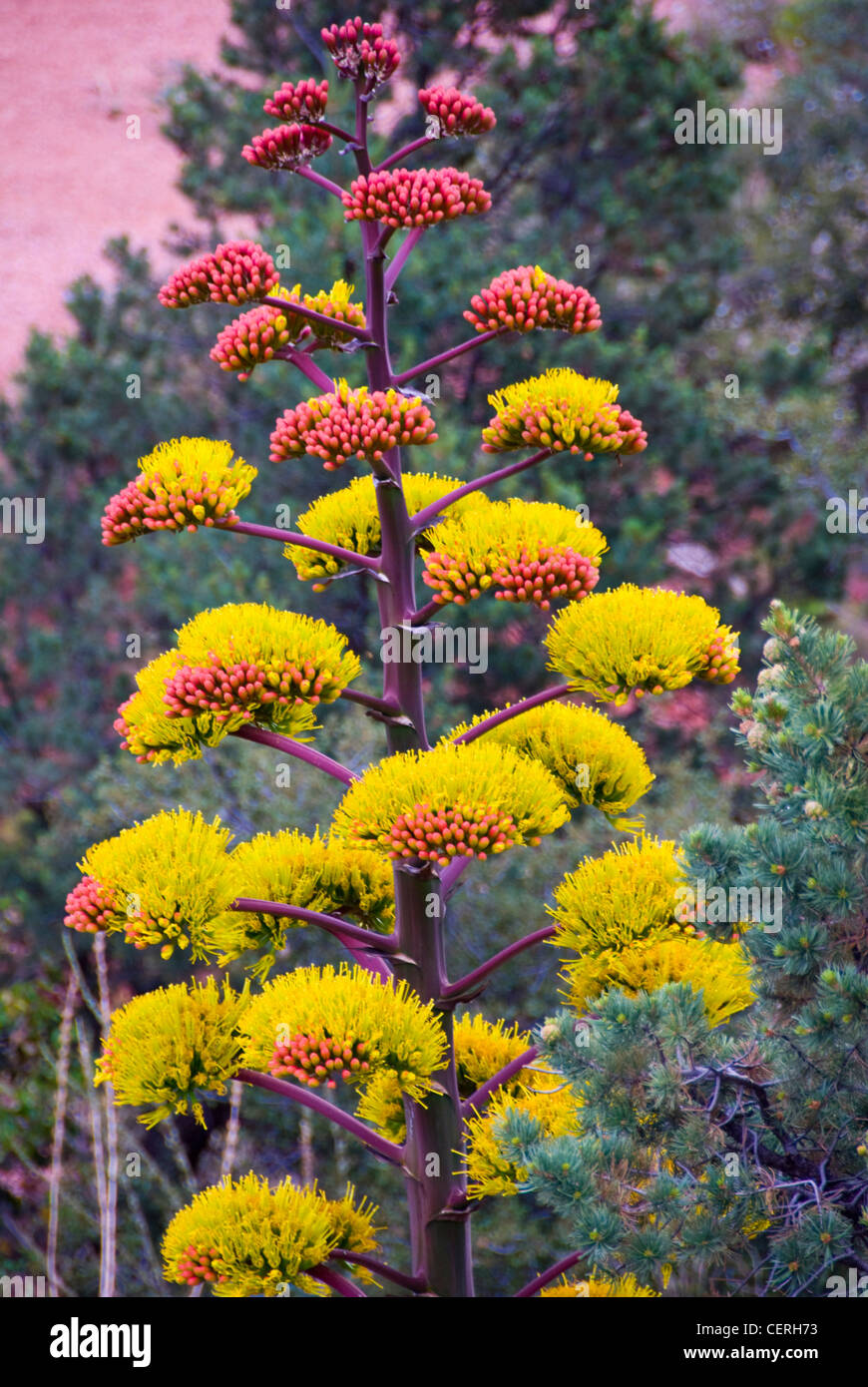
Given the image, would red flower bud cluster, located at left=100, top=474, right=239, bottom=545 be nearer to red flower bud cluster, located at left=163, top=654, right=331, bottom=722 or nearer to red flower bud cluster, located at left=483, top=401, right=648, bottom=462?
red flower bud cluster, located at left=163, top=654, right=331, bottom=722

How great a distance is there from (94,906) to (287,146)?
1.23m

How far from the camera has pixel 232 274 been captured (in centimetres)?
177

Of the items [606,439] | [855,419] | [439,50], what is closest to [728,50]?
[439,50]

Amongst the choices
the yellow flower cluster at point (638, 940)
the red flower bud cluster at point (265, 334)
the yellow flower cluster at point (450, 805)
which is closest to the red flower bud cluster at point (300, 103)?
the red flower bud cluster at point (265, 334)

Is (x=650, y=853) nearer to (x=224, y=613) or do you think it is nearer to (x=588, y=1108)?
(x=588, y=1108)

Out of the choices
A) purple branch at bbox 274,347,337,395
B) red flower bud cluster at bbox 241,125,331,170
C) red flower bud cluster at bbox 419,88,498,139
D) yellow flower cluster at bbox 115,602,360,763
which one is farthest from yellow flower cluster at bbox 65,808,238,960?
red flower bud cluster at bbox 419,88,498,139

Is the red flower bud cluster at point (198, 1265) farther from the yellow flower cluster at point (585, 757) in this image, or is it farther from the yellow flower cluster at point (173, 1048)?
the yellow flower cluster at point (585, 757)

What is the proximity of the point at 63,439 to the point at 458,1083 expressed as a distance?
5.31 m

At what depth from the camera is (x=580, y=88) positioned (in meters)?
6.70

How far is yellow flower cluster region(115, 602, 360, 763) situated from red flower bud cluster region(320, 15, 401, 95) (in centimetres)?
84

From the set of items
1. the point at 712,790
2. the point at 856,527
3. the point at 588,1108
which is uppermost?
the point at 856,527

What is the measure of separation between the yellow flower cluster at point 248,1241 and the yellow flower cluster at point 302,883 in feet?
1.22

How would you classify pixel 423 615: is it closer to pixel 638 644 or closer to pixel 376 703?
pixel 376 703

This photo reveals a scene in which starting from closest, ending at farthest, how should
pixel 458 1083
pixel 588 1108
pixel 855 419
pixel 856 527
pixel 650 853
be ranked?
pixel 588 1108
pixel 650 853
pixel 458 1083
pixel 856 527
pixel 855 419
